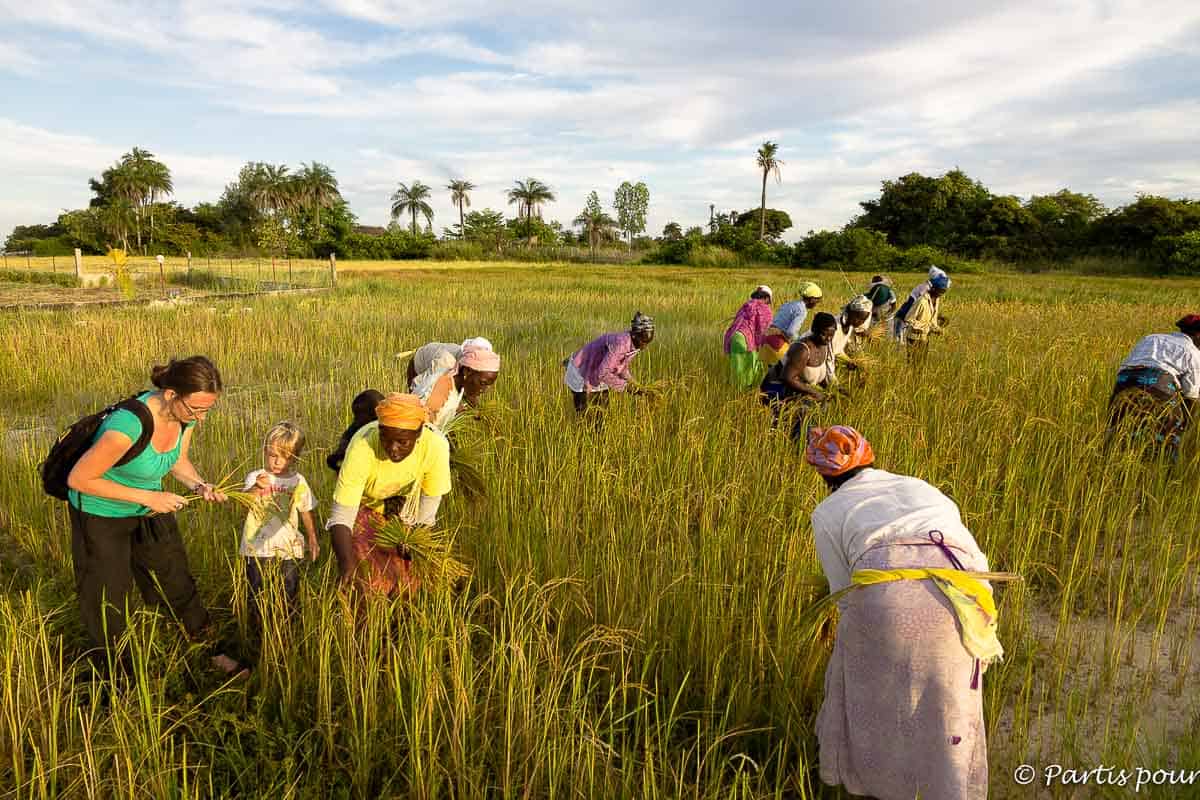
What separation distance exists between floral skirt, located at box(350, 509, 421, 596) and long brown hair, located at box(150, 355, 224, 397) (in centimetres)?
70

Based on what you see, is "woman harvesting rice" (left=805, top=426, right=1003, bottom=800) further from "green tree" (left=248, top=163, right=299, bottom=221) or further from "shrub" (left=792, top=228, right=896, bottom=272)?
"green tree" (left=248, top=163, right=299, bottom=221)

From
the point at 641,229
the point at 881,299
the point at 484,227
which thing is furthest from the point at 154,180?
the point at 881,299

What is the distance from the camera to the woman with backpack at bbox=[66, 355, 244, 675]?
2.24 metres

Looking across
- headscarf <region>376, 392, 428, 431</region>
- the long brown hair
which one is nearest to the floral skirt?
headscarf <region>376, 392, 428, 431</region>

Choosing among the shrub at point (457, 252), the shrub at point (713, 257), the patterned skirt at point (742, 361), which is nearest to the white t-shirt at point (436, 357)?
the patterned skirt at point (742, 361)

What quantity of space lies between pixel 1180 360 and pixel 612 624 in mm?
4011

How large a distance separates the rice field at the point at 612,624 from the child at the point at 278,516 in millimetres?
144

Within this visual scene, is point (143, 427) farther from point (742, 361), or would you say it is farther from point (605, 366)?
point (742, 361)

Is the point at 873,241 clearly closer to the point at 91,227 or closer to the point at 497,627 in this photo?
the point at 497,627

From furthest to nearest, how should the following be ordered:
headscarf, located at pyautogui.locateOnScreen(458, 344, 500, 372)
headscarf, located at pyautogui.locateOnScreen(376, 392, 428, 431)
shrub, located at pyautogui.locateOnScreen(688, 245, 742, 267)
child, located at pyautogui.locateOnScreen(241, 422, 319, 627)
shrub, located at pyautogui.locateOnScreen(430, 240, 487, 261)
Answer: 1. shrub, located at pyautogui.locateOnScreen(430, 240, 487, 261)
2. shrub, located at pyautogui.locateOnScreen(688, 245, 742, 267)
3. headscarf, located at pyautogui.locateOnScreen(458, 344, 500, 372)
4. child, located at pyautogui.locateOnScreen(241, 422, 319, 627)
5. headscarf, located at pyautogui.locateOnScreen(376, 392, 428, 431)

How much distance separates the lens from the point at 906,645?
164 centimetres

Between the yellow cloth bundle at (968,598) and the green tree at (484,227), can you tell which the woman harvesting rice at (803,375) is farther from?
the green tree at (484,227)

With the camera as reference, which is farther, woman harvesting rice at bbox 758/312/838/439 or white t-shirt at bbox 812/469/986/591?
woman harvesting rice at bbox 758/312/838/439

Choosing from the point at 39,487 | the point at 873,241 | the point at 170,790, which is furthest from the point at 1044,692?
the point at 873,241
